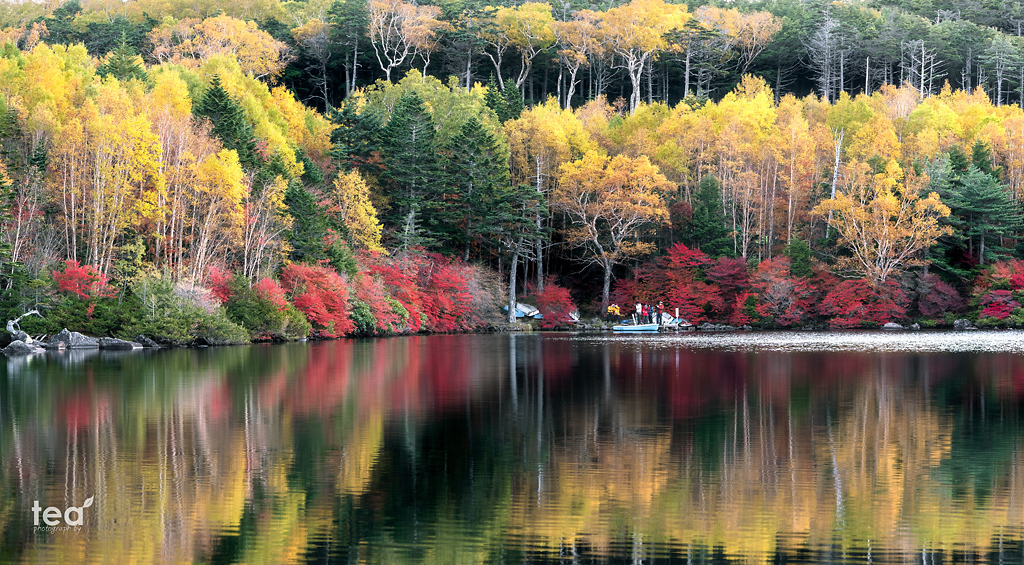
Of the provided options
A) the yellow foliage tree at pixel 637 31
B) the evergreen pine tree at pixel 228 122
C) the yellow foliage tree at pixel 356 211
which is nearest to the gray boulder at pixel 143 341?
the evergreen pine tree at pixel 228 122

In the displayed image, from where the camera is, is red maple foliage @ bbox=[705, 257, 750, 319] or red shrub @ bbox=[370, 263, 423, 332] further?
red maple foliage @ bbox=[705, 257, 750, 319]

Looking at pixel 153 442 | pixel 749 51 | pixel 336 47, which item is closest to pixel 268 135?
pixel 336 47

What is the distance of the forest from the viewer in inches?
1458

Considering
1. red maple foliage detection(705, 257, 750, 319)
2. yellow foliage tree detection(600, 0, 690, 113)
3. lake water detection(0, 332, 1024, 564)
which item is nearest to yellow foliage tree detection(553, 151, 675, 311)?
red maple foliage detection(705, 257, 750, 319)

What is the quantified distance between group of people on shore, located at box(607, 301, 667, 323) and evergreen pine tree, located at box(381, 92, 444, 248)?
11724mm

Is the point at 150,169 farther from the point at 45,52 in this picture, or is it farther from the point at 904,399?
the point at 904,399

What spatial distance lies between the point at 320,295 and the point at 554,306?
16.8 meters

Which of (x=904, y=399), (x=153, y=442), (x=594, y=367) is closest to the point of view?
(x=153, y=442)

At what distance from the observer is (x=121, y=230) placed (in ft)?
121

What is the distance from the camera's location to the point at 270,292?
38.3 meters

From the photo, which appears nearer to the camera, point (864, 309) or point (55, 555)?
point (55, 555)

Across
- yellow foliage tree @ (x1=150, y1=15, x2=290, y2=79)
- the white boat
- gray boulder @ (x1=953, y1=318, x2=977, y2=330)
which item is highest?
yellow foliage tree @ (x1=150, y1=15, x2=290, y2=79)

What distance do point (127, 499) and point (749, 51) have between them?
7760 centimetres

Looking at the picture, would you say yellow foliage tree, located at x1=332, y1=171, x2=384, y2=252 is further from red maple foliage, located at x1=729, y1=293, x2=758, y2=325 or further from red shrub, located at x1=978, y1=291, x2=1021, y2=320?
red shrub, located at x1=978, y1=291, x2=1021, y2=320
